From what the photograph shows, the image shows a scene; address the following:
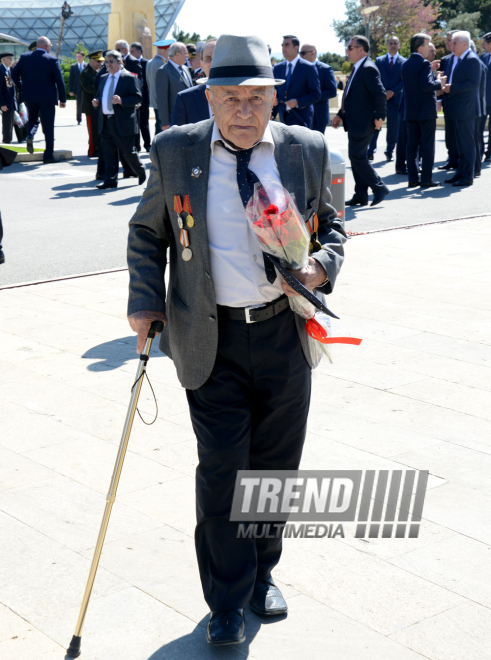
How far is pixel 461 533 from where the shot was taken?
11.6 ft

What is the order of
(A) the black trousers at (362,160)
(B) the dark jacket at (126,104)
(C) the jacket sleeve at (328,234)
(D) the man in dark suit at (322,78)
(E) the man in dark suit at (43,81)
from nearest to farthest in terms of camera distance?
1. (C) the jacket sleeve at (328,234)
2. (A) the black trousers at (362,160)
3. (D) the man in dark suit at (322,78)
4. (B) the dark jacket at (126,104)
5. (E) the man in dark suit at (43,81)

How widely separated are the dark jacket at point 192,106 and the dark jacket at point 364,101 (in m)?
4.59

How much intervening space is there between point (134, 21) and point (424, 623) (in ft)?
116

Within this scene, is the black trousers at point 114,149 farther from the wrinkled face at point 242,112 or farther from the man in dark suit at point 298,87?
the wrinkled face at point 242,112

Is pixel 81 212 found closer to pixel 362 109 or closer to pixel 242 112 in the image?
pixel 362 109

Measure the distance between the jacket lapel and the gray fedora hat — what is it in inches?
8.3

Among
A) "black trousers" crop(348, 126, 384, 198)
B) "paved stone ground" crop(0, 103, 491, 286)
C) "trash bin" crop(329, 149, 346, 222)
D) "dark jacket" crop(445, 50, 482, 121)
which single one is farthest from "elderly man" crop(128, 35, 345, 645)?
"dark jacket" crop(445, 50, 482, 121)

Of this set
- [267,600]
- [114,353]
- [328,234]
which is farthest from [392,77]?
[267,600]

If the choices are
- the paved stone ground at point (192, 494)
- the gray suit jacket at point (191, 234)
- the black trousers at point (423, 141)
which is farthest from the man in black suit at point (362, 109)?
the gray suit jacket at point (191, 234)

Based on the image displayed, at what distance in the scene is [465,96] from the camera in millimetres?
13406

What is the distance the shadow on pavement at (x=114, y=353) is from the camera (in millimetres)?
5711

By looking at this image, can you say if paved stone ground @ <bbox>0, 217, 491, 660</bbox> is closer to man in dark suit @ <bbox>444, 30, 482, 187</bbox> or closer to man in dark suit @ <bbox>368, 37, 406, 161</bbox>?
man in dark suit @ <bbox>444, 30, 482, 187</bbox>

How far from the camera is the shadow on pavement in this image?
5711 millimetres

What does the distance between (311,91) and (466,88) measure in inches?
94.1
